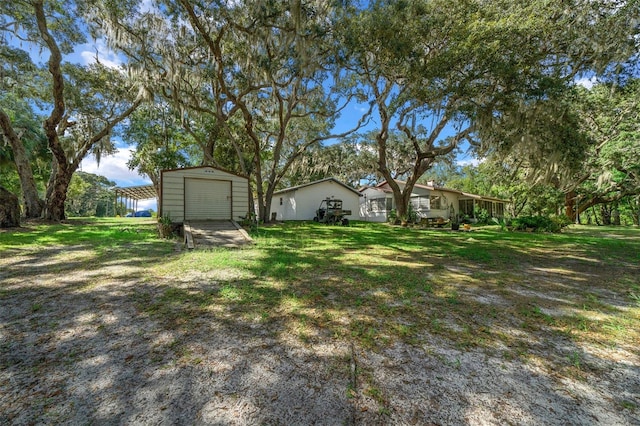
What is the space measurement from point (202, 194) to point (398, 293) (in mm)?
9676

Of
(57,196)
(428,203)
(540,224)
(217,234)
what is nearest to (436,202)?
(428,203)

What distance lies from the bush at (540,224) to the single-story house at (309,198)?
1222cm

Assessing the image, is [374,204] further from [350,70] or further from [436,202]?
[350,70]

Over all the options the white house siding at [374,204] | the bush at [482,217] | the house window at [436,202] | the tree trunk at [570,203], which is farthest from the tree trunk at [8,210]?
the tree trunk at [570,203]

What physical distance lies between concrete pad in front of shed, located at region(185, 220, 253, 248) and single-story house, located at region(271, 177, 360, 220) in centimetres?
1116

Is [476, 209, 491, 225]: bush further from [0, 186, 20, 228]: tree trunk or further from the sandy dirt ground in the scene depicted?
[0, 186, 20, 228]: tree trunk

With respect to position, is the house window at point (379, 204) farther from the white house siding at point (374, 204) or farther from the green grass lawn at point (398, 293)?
the green grass lawn at point (398, 293)

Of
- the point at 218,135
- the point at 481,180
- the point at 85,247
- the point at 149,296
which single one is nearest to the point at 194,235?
the point at 85,247

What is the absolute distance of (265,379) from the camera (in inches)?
77.4

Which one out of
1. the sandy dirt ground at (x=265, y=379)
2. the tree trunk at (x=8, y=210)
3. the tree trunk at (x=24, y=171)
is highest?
the tree trunk at (x=24, y=171)

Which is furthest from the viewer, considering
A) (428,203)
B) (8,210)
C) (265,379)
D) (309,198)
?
(309,198)

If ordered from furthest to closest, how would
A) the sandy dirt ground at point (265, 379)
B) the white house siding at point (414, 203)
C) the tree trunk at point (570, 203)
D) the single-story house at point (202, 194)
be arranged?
1. the white house siding at point (414, 203)
2. the tree trunk at point (570, 203)
3. the single-story house at point (202, 194)
4. the sandy dirt ground at point (265, 379)

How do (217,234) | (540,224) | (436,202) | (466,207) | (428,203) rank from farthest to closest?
(466,207) < (436,202) < (428,203) < (540,224) < (217,234)

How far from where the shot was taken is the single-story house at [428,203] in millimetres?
21641
